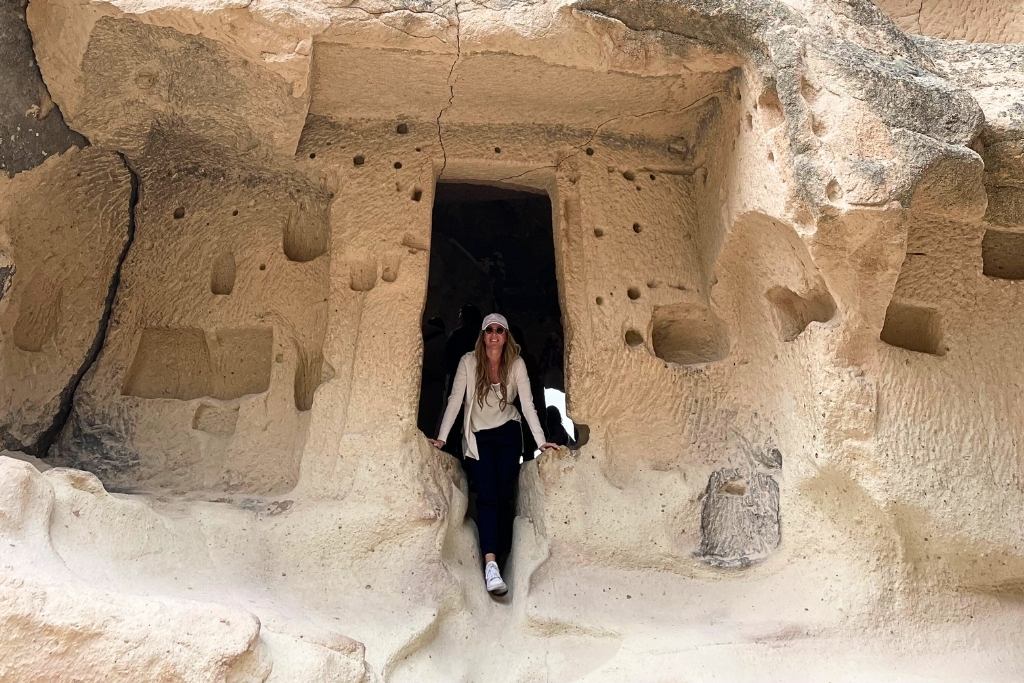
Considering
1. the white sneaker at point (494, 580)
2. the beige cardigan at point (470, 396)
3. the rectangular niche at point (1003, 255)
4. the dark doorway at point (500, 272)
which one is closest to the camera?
the white sneaker at point (494, 580)

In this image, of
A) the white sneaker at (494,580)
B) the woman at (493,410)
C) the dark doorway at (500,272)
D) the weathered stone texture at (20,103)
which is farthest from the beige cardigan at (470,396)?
the weathered stone texture at (20,103)

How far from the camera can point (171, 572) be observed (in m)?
2.95

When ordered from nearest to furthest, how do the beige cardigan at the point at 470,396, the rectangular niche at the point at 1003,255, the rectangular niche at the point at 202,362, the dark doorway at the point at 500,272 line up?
1. the rectangular niche at the point at 1003,255
2. the beige cardigan at the point at 470,396
3. the rectangular niche at the point at 202,362
4. the dark doorway at the point at 500,272

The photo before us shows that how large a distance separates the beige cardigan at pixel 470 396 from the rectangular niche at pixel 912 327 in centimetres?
125

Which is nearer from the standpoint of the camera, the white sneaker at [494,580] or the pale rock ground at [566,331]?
the pale rock ground at [566,331]

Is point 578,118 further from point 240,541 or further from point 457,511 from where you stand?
point 240,541

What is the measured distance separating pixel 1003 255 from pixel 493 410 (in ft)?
6.15

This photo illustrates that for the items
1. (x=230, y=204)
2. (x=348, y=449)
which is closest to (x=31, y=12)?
(x=230, y=204)

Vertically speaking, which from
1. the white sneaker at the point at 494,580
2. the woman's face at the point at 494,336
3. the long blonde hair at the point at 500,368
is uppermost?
the woman's face at the point at 494,336

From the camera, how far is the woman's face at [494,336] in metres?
3.80

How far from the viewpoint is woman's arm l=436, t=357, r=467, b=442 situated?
3.76 m

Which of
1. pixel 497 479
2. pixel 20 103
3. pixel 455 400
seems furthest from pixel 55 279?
pixel 497 479

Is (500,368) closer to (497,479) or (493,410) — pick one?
(493,410)

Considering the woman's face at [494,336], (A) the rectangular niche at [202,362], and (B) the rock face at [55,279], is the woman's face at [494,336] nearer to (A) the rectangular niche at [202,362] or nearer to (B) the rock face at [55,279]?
(A) the rectangular niche at [202,362]
